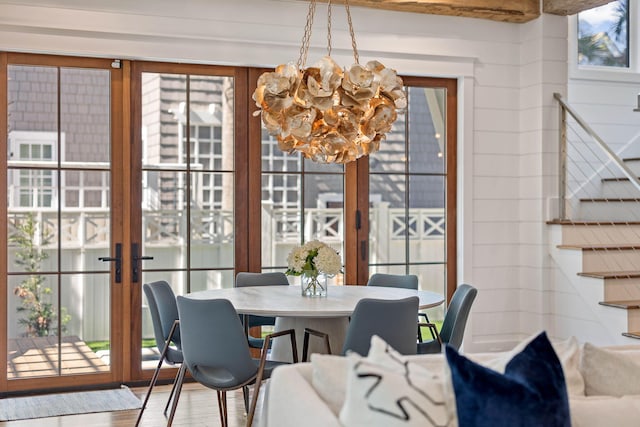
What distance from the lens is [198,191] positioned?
237 inches

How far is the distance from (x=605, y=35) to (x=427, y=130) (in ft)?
7.79

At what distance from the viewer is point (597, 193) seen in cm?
728

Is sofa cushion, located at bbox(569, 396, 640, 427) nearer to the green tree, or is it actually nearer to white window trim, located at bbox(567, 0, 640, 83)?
the green tree

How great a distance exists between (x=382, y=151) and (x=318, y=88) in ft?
8.12

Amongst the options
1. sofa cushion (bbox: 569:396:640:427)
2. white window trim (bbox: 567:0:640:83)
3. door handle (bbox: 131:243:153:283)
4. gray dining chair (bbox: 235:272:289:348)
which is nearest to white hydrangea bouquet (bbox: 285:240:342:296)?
gray dining chair (bbox: 235:272:289:348)

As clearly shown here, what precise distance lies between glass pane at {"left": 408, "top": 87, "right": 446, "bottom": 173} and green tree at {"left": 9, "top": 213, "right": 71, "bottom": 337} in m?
2.92

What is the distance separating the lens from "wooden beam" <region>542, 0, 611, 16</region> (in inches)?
252

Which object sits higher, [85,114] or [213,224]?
[85,114]

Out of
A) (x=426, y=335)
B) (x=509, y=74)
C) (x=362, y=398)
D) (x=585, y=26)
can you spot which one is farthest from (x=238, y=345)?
(x=585, y=26)

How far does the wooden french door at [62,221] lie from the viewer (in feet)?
18.2

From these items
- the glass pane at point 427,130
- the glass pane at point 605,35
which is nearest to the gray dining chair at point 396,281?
the glass pane at point 427,130

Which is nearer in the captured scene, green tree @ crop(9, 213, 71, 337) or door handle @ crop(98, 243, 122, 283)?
green tree @ crop(9, 213, 71, 337)

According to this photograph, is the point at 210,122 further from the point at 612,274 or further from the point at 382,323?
the point at 612,274

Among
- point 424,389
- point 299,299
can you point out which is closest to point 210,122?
point 299,299
